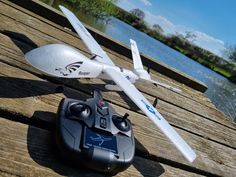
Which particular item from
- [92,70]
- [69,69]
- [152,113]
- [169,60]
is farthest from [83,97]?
[169,60]

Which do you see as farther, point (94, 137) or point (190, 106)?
point (190, 106)

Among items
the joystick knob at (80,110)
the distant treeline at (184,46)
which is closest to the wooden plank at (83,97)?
the joystick knob at (80,110)

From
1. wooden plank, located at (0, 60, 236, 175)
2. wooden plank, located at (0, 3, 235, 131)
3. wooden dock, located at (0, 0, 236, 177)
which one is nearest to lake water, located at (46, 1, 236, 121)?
wooden plank, located at (0, 3, 235, 131)

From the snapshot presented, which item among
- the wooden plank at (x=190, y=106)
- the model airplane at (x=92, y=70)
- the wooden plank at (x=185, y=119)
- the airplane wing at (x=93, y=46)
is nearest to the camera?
the model airplane at (x=92, y=70)

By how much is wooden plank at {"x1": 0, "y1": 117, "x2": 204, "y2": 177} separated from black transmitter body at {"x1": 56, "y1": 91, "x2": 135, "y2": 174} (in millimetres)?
64

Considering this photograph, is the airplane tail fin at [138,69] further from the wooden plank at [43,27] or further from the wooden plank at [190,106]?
the wooden plank at [43,27]

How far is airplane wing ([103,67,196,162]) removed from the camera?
2.08m

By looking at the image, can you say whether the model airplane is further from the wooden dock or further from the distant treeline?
the distant treeline

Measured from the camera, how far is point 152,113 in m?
2.43

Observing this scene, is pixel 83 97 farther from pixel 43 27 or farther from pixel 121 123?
pixel 43 27

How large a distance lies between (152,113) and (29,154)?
102cm

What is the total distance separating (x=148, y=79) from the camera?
12.6 ft

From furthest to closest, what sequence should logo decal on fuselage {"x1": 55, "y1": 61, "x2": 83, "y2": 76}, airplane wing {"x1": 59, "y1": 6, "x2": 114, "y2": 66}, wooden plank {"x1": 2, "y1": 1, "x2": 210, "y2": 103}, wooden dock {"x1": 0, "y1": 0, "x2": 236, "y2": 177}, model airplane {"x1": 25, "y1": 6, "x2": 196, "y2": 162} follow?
wooden plank {"x1": 2, "y1": 1, "x2": 210, "y2": 103}
airplane wing {"x1": 59, "y1": 6, "x2": 114, "y2": 66}
logo decal on fuselage {"x1": 55, "y1": 61, "x2": 83, "y2": 76}
model airplane {"x1": 25, "y1": 6, "x2": 196, "y2": 162}
wooden dock {"x1": 0, "y1": 0, "x2": 236, "y2": 177}

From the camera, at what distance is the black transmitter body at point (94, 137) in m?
1.64
